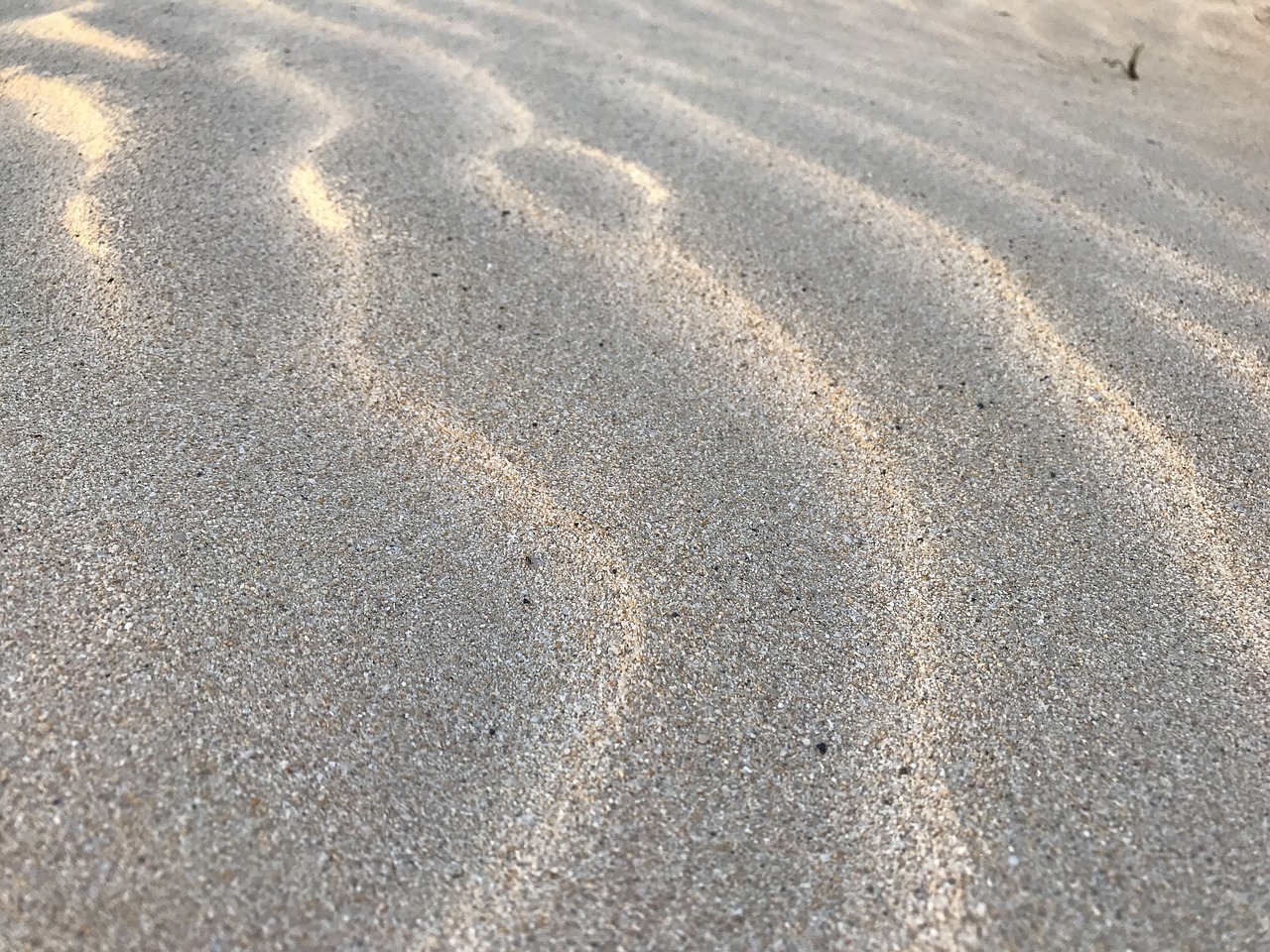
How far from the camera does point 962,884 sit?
828 millimetres

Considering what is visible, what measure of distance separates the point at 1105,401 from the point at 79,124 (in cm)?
164

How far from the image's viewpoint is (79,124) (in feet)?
5.53

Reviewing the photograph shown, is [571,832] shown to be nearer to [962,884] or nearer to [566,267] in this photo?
[962,884]

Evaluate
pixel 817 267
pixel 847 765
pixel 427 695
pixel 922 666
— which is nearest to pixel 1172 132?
pixel 817 267

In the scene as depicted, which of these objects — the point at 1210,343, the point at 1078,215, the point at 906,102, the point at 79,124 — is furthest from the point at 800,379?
the point at 79,124

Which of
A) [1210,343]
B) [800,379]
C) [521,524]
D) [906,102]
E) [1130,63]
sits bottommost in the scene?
[521,524]

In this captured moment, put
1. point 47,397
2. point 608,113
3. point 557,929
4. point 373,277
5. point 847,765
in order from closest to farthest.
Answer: point 557,929
point 847,765
point 47,397
point 373,277
point 608,113

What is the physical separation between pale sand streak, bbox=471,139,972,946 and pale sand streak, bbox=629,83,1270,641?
28 centimetres

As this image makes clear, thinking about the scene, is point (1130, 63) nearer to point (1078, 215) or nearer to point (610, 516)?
point (1078, 215)

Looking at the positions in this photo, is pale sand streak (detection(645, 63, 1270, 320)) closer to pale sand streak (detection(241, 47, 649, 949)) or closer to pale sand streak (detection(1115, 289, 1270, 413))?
pale sand streak (detection(1115, 289, 1270, 413))

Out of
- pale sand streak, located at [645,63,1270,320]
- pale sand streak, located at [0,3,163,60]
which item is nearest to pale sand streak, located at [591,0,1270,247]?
pale sand streak, located at [645,63,1270,320]

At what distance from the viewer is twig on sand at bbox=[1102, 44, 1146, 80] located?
2.25m

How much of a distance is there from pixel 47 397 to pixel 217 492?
0.28 metres

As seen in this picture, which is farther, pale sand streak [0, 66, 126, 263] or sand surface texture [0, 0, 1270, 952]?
pale sand streak [0, 66, 126, 263]
